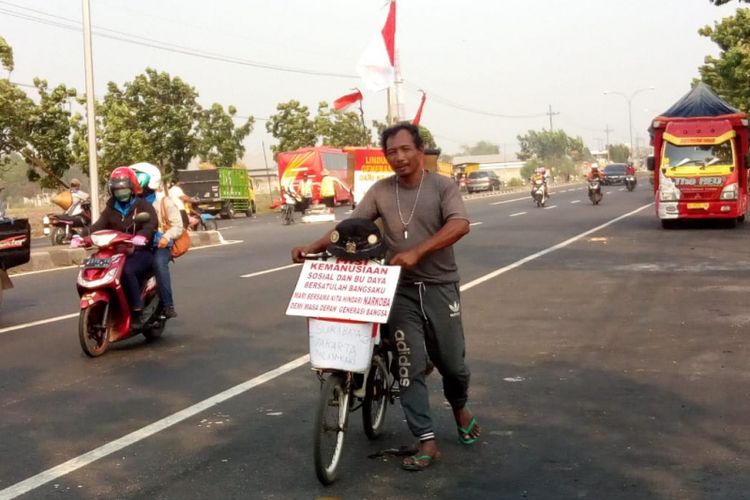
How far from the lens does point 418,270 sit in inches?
211

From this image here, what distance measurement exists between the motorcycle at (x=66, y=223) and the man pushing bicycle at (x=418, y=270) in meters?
19.7

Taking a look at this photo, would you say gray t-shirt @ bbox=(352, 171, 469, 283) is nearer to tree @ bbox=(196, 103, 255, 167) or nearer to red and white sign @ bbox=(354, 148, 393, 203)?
red and white sign @ bbox=(354, 148, 393, 203)

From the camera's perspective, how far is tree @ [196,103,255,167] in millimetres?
54188

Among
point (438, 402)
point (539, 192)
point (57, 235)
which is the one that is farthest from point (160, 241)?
point (539, 192)

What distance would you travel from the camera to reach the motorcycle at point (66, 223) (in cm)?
2441

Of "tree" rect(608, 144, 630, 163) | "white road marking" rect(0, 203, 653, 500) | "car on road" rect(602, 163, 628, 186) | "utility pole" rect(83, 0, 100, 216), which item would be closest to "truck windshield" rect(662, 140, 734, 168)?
"utility pole" rect(83, 0, 100, 216)

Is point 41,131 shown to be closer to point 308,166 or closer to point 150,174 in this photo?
point 308,166

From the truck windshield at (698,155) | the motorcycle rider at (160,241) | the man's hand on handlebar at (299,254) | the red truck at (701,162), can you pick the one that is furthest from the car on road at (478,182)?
the man's hand on handlebar at (299,254)

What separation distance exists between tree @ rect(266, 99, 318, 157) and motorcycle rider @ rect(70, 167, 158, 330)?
58.2m

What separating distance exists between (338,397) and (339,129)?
66184 mm

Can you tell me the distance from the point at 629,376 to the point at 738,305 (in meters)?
4.12

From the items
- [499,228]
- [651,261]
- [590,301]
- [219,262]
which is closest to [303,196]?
[499,228]

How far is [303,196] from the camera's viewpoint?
137ft

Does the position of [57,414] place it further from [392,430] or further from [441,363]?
[441,363]
